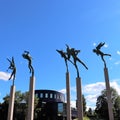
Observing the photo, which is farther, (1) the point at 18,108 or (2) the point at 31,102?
(1) the point at 18,108

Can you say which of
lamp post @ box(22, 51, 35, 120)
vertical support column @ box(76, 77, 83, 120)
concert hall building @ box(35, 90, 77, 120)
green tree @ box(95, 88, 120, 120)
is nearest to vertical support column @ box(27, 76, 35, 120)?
lamp post @ box(22, 51, 35, 120)

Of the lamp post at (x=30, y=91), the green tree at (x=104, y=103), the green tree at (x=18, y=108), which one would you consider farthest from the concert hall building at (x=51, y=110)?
the lamp post at (x=30, y=91)

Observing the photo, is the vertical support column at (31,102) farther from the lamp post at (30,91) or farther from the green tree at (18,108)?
the green tree at (18,108)

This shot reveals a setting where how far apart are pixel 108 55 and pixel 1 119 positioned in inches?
1495

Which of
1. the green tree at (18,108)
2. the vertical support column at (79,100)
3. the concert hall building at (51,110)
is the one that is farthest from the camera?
the concert hall building at (51,110)

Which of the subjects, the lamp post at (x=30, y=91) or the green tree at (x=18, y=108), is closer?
the lamp post at (x=30, y=91)

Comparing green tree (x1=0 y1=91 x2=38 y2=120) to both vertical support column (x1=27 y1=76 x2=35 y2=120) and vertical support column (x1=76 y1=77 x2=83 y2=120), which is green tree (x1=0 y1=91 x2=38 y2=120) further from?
vertical support column (x1=76 y1=77 x2=83 y2=120)

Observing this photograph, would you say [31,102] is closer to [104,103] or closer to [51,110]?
[51,110]

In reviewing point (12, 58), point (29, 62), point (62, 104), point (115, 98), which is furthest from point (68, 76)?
point (115, 98)

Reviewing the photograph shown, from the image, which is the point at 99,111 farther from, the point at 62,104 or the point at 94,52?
the point at 94,52

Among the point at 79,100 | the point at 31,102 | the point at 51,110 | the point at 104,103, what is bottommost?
the point at 79,100

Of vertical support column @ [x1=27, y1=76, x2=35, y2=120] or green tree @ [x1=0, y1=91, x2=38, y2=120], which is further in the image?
green tree @ [x1=0, y1=91, x2=38, y2=120]

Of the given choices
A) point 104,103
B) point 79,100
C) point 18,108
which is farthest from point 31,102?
point 104,103

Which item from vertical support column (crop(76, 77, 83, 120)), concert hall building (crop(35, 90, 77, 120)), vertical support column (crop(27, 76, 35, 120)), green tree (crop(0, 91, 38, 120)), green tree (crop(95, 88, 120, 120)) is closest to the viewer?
vertical support column (crop(76, 77, 83, 120))
